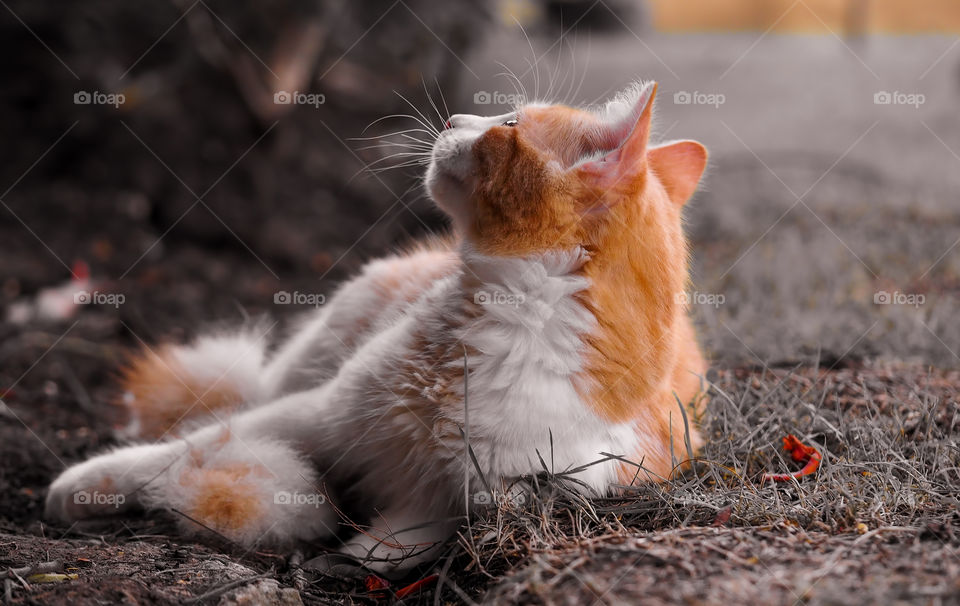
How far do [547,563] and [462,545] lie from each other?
0.29m

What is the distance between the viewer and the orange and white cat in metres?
1.83

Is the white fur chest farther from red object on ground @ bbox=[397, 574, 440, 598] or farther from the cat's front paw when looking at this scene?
the cat's front paw

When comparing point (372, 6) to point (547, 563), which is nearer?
point (547, 563)

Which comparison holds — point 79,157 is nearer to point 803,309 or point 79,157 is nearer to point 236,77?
point 236,77

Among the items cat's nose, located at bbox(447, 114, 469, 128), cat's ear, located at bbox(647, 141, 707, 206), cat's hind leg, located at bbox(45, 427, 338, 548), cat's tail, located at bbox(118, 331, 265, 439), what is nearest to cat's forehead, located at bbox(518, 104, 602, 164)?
cat's nose, located at bbox(447, 114, 469, 128)

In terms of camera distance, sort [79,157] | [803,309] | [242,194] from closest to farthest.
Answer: [803,309], [242,194], [79,157]

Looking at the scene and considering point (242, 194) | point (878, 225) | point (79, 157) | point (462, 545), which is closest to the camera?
point (462, 545)

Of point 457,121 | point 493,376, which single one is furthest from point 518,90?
point 493,376

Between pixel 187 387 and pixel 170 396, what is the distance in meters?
0.07

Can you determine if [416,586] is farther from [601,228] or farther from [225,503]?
[601,228]

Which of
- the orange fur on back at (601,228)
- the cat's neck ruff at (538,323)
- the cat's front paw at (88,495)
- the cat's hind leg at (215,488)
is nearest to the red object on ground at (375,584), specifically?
the cat's hind leg at (215,488)

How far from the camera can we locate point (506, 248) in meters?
1.85

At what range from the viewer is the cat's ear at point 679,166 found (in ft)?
7.13

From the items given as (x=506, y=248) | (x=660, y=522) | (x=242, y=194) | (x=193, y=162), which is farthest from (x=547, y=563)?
(x=193, y=162)
